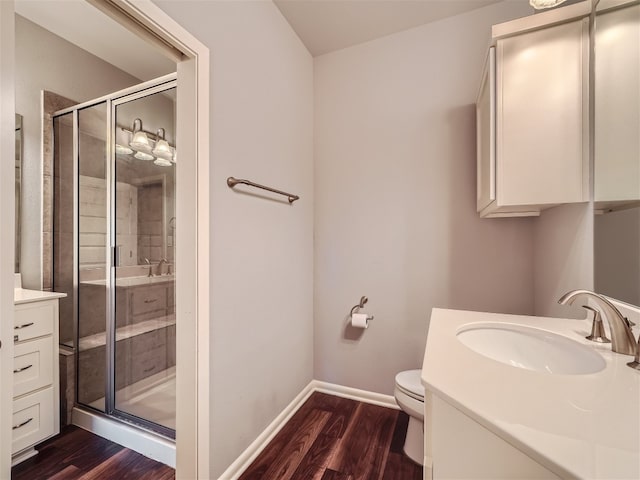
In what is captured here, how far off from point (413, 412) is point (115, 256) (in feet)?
6.76

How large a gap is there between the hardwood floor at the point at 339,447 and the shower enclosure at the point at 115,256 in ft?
2.52

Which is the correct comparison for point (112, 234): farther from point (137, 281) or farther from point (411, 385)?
point (411, 385)

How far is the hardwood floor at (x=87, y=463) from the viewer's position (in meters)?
1.41

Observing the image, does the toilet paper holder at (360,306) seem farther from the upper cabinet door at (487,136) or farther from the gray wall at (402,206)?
the upper cabinet door at (487,136)

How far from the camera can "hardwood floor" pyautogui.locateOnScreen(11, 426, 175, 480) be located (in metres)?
1.41

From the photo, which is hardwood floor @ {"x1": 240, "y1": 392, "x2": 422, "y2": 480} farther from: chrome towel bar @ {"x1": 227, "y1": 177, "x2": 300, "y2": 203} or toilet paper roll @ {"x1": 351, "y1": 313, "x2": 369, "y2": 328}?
chrome towel bar @ {"x1": 227, "y1": 177, "x2": 300, "y2": 203}

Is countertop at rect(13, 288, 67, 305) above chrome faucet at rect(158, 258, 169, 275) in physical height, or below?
below

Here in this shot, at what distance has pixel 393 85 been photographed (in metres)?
1.97

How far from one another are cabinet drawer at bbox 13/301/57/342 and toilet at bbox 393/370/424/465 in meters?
2.02

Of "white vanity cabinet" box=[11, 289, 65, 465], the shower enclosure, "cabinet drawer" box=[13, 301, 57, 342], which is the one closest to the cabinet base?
"white vanity cabinet" box=[11, 289, 65, 465]

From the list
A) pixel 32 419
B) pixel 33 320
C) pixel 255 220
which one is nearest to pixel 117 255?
pixel 33 320

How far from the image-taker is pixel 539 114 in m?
1.15

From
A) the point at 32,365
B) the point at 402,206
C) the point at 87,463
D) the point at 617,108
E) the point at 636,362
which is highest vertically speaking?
the point at 617,108

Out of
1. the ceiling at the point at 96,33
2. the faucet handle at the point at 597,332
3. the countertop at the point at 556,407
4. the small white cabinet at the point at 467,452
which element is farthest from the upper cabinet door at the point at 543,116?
the ceiling at the point at 96,33
